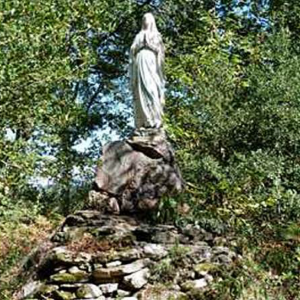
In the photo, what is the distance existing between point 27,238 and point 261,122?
13.1ft

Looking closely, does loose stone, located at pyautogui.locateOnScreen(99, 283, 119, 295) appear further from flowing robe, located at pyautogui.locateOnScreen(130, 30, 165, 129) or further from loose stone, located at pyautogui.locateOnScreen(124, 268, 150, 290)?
flowing robe, located at pyautogui.locateOnScreen(130, 30, 165, 129)

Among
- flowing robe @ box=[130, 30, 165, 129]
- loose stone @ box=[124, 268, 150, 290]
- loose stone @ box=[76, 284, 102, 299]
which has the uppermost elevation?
flowing robe @ box=[130, 30, 165, 129]

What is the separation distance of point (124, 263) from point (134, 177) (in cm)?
129

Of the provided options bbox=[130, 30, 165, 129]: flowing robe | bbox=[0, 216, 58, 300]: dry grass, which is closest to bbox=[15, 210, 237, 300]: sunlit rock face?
bbox=[0, 216, 58, 300]: dry grass

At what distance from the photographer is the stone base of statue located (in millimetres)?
6883

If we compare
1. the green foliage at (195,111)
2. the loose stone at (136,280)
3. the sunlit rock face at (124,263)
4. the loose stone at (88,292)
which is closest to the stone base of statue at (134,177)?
the green foliage at (195,111)

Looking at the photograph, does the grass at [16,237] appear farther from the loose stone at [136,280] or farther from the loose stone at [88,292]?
the loose stone at [136,280]

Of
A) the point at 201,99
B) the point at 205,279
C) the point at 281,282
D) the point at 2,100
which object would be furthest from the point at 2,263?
the point at 201,99

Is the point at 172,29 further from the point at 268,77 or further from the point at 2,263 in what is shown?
the point at 2,263

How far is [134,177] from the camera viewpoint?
22.9ft

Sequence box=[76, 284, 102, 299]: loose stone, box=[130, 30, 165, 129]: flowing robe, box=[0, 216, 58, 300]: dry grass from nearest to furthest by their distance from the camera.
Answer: box=[76, 284, 102, 299]: loose stone, box=[0, 216, 58, 300]: dry grass, box=[130, 30, 165, 129]: flowing robe

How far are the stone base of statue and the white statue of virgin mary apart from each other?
1.62ft

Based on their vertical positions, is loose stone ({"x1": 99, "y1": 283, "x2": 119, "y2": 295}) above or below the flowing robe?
below

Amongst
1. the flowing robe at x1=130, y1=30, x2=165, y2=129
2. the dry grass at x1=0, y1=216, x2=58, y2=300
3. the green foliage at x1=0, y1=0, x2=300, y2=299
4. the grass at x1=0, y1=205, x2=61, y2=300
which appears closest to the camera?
the grass at x1=0, y1=205, x2=61, y2=300
